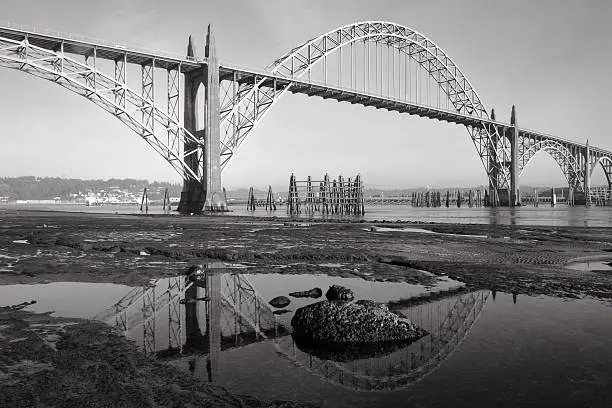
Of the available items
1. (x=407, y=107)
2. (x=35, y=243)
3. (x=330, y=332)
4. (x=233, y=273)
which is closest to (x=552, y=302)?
(x=330, y=332)

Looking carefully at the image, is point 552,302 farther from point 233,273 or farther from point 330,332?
point 233,273

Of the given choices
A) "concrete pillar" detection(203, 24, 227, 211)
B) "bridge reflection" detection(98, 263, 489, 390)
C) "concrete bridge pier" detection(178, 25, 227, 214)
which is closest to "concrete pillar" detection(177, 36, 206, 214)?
"concrete bridge pier" detection(178, 25, 227, 214)

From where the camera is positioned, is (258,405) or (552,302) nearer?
(258,405)

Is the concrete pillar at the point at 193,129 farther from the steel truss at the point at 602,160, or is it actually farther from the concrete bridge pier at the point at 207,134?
the steel truss at the point at 602,160

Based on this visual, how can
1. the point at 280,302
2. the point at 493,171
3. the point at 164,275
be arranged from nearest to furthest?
1. the point at 280,302
2. the point at 164,275
3. the point at 493,171

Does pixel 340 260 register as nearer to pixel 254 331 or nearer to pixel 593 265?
pixel 593 265

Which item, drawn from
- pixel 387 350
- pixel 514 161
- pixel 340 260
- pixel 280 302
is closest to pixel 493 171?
pixel 514 161
